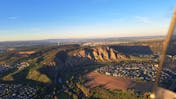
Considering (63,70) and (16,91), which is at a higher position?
(16,91)

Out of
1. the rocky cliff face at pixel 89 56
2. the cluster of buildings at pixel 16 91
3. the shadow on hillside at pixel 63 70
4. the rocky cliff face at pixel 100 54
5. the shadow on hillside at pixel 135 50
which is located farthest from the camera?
the shadow on hillside at pixel 135 50

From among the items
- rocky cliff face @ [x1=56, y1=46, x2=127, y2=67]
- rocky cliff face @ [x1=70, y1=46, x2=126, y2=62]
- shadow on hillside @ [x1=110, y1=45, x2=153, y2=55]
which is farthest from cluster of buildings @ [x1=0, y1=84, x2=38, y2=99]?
shadow on hillside @ [x1=110, y1=45, x2=153, y2=55]

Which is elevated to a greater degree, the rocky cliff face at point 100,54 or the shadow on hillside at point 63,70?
the rocky cliff face at point 100,54

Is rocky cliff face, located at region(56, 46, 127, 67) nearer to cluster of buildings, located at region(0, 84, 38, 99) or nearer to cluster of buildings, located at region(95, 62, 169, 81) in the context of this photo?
cluster of buildings, located at region(95, 62, 169, 81)

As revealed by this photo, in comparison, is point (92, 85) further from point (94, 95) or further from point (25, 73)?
point (25, 73)

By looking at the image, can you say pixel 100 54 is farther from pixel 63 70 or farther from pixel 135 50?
pixel 135 50

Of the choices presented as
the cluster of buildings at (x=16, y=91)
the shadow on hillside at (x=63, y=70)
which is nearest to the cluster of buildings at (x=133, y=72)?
the shadow on hillside at (x=63, y=70)

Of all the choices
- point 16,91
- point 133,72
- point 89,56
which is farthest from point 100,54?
point 16,91

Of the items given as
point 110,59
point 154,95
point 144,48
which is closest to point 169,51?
point 154,95

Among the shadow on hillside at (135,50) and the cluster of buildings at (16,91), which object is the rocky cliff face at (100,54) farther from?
the cluster of buildings at (16,91)
